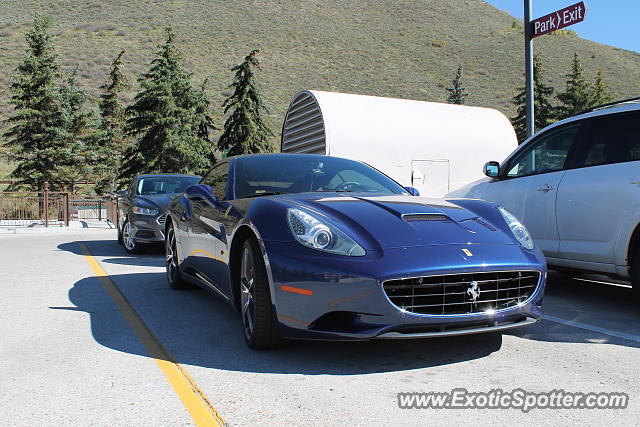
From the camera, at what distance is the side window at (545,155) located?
5.64 metres

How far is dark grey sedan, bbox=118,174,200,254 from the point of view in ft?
32.1

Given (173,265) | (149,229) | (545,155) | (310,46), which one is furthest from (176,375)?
(310,46)

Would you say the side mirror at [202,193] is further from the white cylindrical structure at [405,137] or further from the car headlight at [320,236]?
the white cylindrical structure at [405,137]

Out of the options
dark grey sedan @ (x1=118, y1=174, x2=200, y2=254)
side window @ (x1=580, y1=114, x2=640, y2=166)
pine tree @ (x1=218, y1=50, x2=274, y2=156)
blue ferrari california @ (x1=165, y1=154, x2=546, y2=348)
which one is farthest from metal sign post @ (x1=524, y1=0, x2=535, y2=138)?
pine tree @ (x1=218, y1=50, x2=274, y2=156)

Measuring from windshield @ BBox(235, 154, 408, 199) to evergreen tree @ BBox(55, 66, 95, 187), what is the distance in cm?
2704

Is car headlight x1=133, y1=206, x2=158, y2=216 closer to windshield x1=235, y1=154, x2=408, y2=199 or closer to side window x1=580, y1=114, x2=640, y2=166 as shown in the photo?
windshield x1=235, y1=154, x2=408, y2=199

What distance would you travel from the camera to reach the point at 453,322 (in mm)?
3207

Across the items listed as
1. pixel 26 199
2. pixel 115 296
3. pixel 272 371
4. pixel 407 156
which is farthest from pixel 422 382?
pixel 26 199

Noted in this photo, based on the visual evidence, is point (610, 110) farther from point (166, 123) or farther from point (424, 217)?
point (166, 123)

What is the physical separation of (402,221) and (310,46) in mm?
65846

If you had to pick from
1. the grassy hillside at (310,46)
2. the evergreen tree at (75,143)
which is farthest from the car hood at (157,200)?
the grassy hillside at (310,46)

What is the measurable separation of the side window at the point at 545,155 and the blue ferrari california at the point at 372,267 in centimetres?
180

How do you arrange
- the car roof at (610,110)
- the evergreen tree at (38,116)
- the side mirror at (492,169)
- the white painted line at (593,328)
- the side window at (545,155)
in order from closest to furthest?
the white painted line at (593,328), the car roof at (610,110), the side window at (545,155), the side mirror at (492,169), the evergreen tree at (38,116)

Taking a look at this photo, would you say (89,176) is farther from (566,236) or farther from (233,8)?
(233,8)
